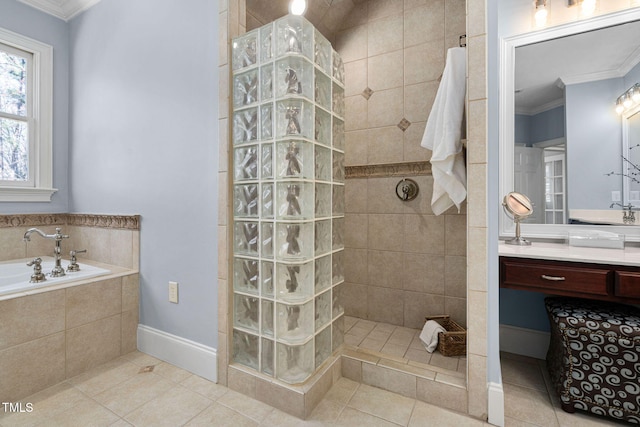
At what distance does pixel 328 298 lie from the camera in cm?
160

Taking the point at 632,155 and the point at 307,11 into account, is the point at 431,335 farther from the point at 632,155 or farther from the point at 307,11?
the point at 307,11

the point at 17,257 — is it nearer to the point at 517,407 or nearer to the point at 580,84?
the point at 517,407

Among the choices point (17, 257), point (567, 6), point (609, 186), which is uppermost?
point (567, 6)

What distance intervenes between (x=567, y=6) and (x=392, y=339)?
→ 2.36m

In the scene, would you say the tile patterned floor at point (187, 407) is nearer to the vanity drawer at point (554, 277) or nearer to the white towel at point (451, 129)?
the vanity drawer at point (554, 277)

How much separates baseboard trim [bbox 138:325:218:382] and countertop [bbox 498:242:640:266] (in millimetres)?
1704

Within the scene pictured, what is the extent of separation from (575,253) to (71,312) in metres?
2.74

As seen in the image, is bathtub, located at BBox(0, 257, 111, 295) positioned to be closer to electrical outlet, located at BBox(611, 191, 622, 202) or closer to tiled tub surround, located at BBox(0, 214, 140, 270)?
tiled tub surround, located at BBox(0, 214, 140, 270)

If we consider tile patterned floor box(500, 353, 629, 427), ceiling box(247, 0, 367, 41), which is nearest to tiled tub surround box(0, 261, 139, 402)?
ceiling box(247, 0, 367, 41)

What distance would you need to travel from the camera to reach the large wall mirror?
165 centimetres

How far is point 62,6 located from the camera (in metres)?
2.40

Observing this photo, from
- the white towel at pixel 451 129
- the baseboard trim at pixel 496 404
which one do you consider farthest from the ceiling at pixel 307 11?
the baseboard trim at pixel 496 404

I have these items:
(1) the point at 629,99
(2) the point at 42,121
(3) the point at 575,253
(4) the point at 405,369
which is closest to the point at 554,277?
(3) the point at 575,253

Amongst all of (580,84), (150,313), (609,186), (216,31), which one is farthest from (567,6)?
(150,313)
